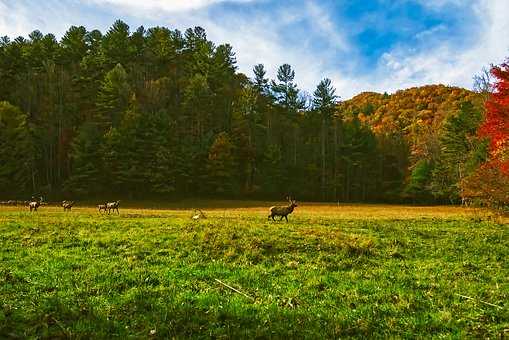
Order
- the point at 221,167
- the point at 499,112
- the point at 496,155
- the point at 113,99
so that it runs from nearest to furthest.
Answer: the point at 499,112 → the point at 496,155 → the point at 221,167 → the point at 113,99

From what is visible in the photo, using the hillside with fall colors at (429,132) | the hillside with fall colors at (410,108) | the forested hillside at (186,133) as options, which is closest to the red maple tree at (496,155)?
the hillside with fall colors at (429,132)

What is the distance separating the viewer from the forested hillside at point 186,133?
220 ft

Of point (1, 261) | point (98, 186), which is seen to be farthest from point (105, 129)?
point (1, 261)

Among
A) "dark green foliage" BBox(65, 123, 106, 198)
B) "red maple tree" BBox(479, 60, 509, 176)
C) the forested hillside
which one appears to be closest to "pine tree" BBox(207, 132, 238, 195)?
the forested hillside

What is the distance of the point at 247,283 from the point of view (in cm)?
1209

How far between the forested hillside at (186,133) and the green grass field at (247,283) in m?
47.8

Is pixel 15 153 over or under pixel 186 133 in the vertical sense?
under

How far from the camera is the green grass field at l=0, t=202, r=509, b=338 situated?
8703mm

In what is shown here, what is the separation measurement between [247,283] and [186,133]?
6931cm

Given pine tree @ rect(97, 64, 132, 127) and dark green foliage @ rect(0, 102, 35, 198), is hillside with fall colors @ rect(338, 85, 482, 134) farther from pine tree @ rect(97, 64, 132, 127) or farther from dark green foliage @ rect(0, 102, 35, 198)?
dark green foliage @ rect(0, 102, 35, 198)

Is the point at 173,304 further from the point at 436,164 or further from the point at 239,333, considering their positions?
the point at 436,164

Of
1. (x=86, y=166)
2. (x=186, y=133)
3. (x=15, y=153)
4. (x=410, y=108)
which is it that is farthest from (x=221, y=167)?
(x=410, y=108)

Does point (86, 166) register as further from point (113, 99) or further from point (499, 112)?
point (499, 112)

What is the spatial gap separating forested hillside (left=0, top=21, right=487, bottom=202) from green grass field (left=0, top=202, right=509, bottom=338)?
4778 cm
